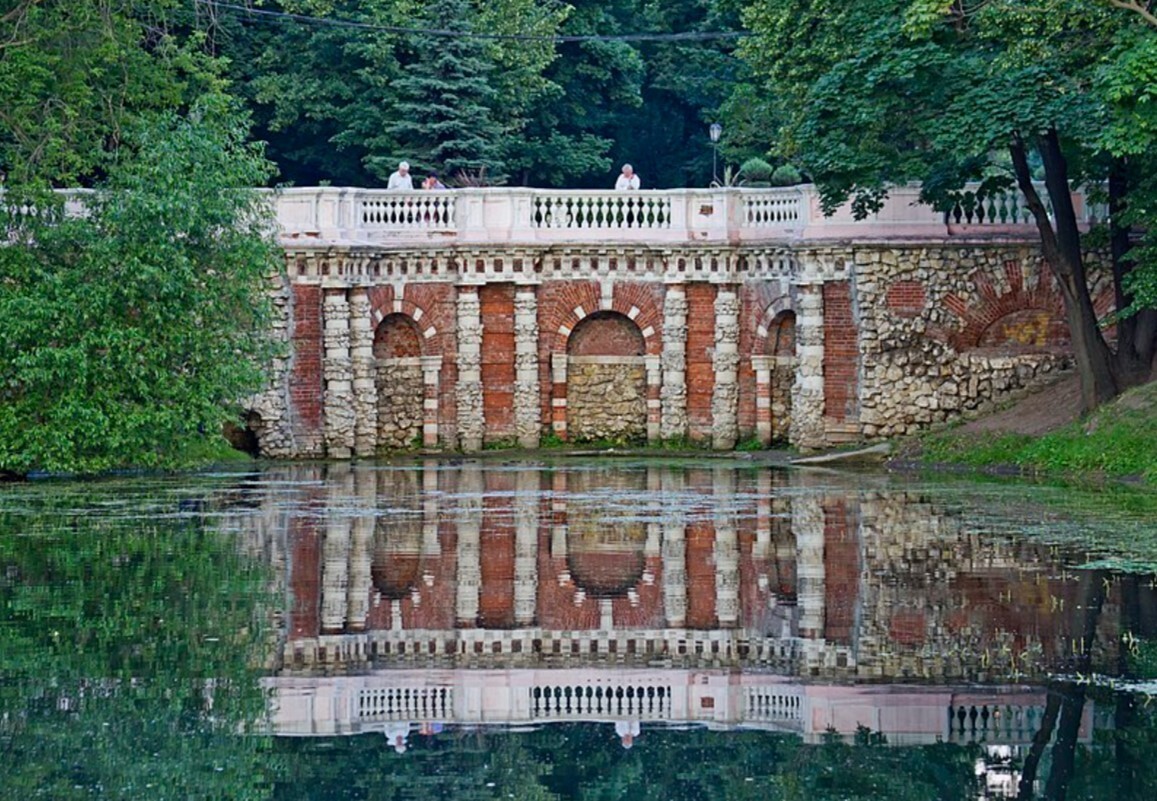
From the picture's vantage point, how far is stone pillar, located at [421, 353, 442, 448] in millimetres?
41000

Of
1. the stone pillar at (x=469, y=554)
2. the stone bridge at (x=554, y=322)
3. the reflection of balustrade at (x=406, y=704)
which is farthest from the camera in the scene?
the stone bridge at (x=554, y=322)

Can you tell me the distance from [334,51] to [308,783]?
144ft

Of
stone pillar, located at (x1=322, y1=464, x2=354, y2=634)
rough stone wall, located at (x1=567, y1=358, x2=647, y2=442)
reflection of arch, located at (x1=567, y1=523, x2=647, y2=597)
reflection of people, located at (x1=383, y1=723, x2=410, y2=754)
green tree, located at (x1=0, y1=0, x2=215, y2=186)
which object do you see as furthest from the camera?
rough stone wall, located at (x1=567, y1=358, x2=647, y2=442)

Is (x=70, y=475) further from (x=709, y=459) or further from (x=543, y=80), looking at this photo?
(x=543, y=80)

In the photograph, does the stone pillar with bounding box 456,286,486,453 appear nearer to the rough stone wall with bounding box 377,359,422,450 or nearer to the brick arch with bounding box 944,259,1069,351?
the rough stone wall with bounding box 377,359,422,450

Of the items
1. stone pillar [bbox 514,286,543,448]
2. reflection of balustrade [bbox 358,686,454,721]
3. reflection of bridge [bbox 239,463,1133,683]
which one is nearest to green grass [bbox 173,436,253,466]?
stone pillar [bbox 514,286,543,448]

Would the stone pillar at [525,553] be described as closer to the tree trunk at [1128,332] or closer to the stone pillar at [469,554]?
the stone pillar at [469,554]

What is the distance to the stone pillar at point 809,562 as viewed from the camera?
15450 mm

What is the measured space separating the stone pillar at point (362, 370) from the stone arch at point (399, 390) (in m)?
0.54

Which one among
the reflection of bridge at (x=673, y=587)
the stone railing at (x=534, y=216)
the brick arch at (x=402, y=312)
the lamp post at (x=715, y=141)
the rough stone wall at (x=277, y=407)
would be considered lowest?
the reflection of bridge at (x=673, y=587)

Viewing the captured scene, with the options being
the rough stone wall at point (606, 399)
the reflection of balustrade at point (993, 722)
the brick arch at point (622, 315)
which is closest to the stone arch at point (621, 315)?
the brick arch at point (622, 315)

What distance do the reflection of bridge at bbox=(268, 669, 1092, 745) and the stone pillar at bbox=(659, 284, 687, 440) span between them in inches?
1084

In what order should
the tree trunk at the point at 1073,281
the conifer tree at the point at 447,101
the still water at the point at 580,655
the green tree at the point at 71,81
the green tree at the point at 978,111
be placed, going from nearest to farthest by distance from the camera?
the still water at the point at 580,655 → the green tree at the point at 978,111 → the tree trunk at the point at 1073,281 → the green tree at the point at 71,81 → the conifer tree at the point at 447,101

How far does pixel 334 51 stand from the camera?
173 ft
